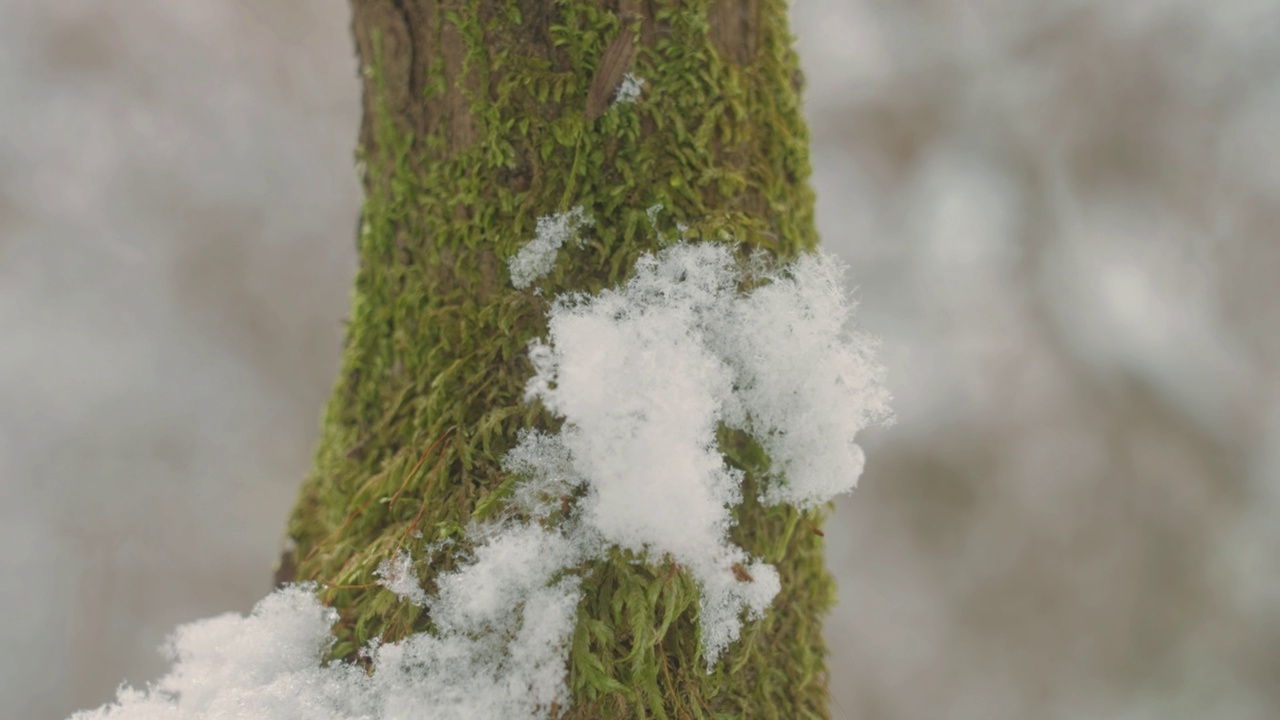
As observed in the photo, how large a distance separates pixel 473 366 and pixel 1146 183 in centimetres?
330

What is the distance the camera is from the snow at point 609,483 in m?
0.68

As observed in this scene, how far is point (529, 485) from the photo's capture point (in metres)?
0.73

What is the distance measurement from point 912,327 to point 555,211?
2.83 meters

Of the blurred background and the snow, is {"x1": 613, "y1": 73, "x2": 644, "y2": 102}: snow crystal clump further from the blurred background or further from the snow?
the blurred background

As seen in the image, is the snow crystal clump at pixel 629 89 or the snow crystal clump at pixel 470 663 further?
the snow crystal clump at pixel 629 89

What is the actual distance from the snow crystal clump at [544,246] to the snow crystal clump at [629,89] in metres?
0.13

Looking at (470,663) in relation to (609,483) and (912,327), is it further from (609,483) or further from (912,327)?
(912,327)

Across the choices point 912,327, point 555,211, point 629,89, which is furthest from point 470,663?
point 912,327

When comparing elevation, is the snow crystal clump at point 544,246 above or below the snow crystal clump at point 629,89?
below

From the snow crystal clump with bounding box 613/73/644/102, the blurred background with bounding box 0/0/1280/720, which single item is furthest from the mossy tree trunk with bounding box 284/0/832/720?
the blurred background with bounding box 0/0/1280/720

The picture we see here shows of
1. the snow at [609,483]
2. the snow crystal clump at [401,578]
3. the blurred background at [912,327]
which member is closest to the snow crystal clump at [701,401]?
the snow at [609,483]

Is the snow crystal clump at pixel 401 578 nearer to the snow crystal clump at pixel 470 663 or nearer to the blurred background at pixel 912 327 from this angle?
the snow crystal clump at pixel 470 663

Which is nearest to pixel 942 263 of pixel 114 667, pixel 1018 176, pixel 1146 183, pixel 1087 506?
pixel 1018 176

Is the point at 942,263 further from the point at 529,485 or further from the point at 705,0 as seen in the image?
the point at 529,485
